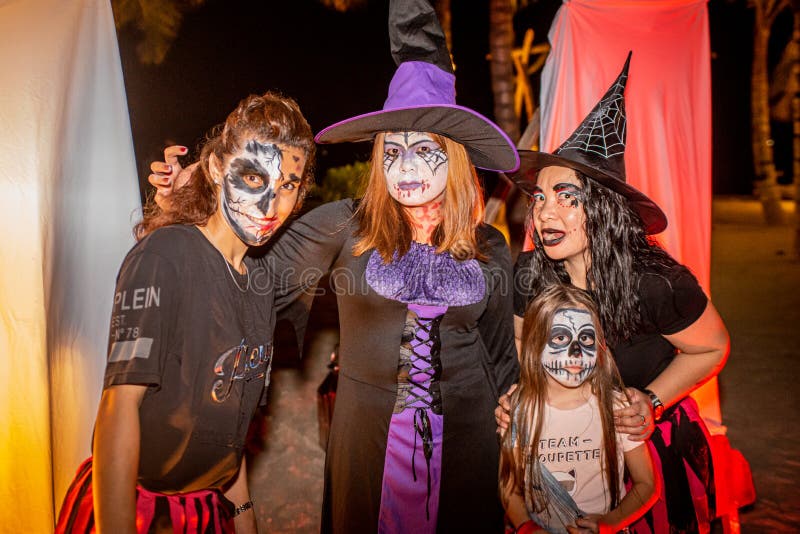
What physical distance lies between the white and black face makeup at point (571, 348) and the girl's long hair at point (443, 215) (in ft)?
1.35

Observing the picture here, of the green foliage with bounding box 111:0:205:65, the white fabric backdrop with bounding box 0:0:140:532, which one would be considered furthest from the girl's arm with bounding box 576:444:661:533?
the green foliage with bounding box 111:0:205:65

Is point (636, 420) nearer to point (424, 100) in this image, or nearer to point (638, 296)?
point (638, 296)

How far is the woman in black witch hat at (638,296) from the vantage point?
7.23 feet

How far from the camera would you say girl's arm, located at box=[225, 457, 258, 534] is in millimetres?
2076

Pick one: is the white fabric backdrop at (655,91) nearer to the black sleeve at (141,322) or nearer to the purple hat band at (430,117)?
the purple hat band at (430,117)

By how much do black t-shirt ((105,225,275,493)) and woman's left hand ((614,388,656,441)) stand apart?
48.4 inches

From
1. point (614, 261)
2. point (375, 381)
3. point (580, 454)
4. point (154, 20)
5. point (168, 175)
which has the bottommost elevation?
point (580, 454)

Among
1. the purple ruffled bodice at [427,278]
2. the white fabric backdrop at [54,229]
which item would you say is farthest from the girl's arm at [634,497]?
the white fabric backdrop at [54,229]

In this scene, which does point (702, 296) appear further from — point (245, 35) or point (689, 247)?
point (245, 35)

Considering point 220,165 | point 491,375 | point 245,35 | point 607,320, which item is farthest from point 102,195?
point 245,35

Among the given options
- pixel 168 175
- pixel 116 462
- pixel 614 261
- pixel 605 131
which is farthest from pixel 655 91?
pixel 116 462

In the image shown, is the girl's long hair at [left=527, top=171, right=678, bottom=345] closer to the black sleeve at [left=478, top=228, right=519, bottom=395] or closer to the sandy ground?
the black sleeve at [left=478, top=228, right=519, bottom=395]

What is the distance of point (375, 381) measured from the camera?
7.27ft

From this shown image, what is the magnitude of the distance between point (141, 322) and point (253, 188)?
20.5 inches
